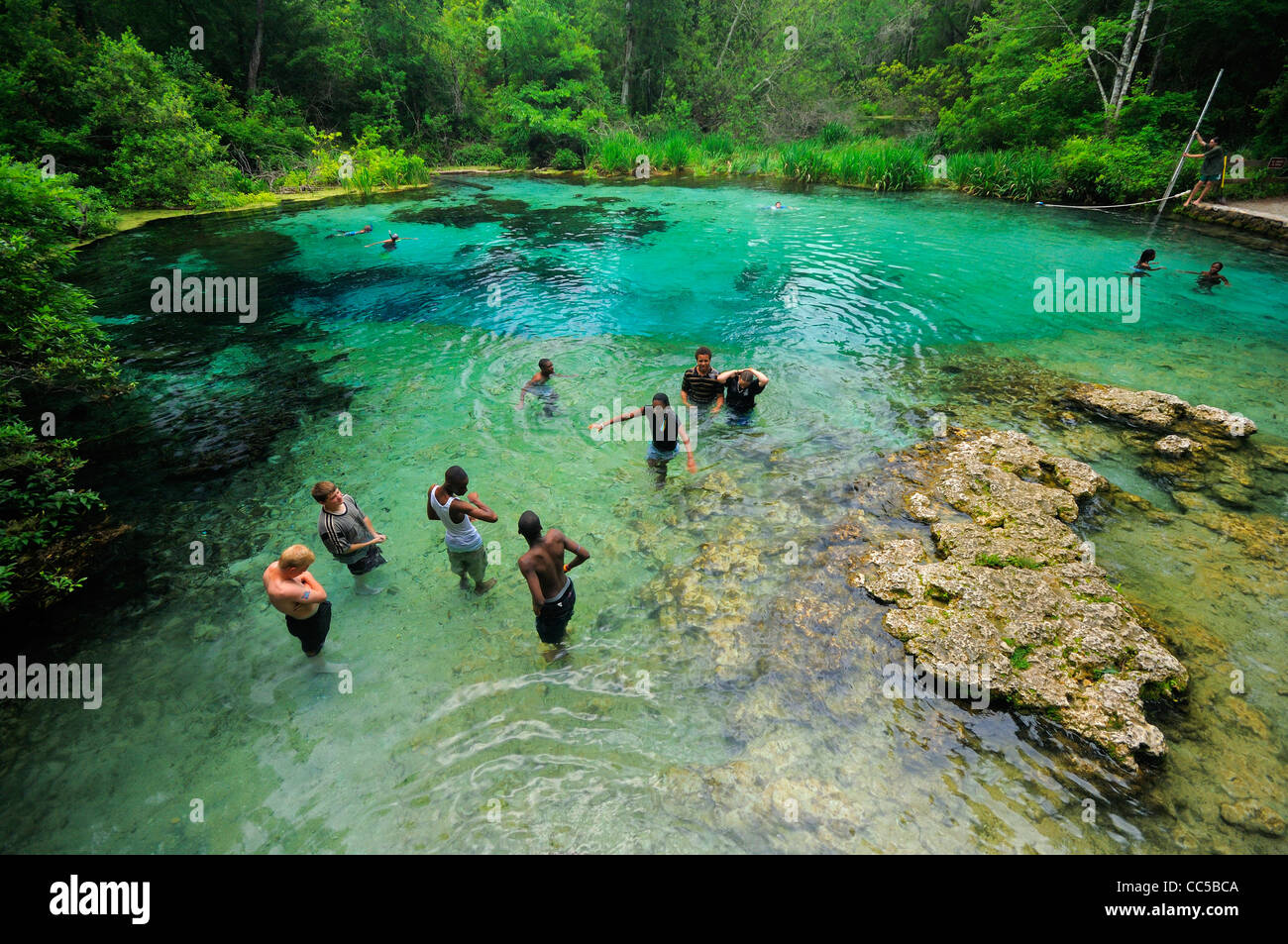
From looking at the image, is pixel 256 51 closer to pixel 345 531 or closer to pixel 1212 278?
pixel 345 531

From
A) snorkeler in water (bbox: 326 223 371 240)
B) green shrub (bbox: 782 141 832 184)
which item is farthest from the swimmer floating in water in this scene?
green shrub (bbox: 782 141 832 184)

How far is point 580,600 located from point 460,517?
5.15ft

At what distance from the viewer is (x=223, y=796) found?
4.07 meters

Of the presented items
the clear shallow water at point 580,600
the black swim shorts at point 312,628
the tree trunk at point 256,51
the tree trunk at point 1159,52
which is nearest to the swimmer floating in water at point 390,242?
the clear shallow water at point 580,600

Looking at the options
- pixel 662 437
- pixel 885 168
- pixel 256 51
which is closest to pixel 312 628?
pixel 662 437

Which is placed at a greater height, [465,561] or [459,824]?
[465,561]

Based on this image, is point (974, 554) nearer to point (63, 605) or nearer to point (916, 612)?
point (916, 612)

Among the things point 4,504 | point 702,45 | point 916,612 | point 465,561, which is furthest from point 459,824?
point 702,45

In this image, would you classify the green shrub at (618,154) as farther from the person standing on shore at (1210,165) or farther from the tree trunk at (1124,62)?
the person standing on shore at (1210,165)

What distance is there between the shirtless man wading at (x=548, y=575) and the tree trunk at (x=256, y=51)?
3729cm

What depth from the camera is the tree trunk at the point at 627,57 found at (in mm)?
38531

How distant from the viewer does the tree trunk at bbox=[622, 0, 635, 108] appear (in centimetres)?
3853
